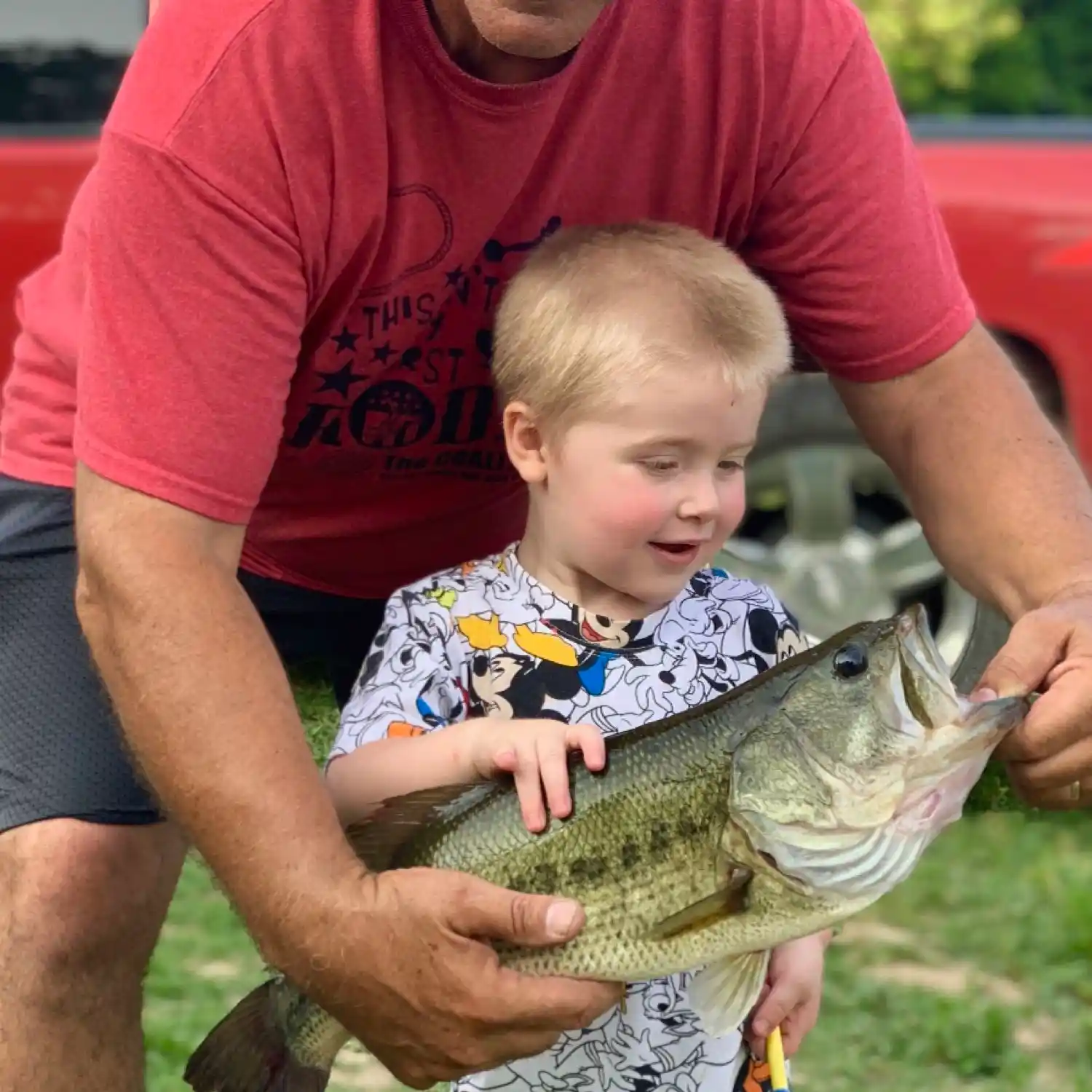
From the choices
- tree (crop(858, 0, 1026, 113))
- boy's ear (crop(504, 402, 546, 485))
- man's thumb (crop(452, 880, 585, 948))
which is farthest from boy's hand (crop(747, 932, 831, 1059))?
tree (crop(858, 0, 1026, 113))

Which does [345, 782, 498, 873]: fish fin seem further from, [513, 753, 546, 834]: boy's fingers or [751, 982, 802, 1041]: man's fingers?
[751, 982, 802, 1041]: man's fingers

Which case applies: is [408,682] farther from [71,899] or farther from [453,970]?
[71,899]

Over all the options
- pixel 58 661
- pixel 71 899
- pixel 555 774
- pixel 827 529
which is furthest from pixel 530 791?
pixel 827 529

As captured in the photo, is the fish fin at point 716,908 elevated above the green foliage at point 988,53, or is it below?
above

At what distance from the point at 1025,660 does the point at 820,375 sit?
9.06 ft

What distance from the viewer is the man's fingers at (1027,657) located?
2.23 metres

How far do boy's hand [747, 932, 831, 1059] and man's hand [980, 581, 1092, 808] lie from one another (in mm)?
368

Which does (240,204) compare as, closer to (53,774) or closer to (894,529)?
(53,774)

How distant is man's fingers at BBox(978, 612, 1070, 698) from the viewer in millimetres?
2230

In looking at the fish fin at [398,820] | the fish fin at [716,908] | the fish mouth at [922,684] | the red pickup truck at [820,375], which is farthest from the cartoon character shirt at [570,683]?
the red pickup truck at [820,375]

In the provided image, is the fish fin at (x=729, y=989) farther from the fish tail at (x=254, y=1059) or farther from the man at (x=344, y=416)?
the fish tail at (x=254, y=1059)

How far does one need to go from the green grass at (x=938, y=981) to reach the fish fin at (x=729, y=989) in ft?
5.69

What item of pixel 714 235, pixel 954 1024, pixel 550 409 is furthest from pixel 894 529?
pixel 550 409

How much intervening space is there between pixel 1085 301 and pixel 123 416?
3830mm
